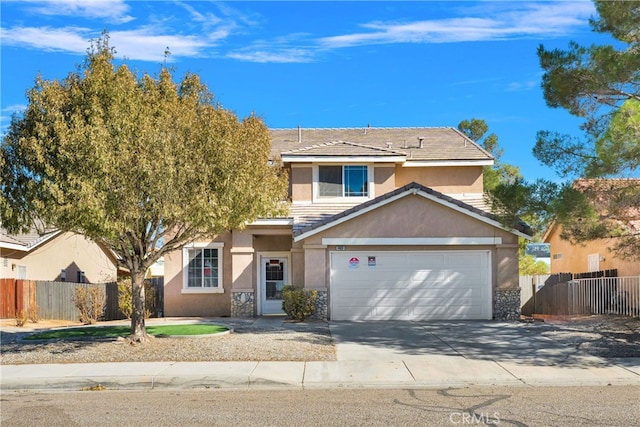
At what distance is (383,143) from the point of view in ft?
85.7

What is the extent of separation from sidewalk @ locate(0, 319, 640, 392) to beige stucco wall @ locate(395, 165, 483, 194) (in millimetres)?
10111

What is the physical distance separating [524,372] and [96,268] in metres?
26.8

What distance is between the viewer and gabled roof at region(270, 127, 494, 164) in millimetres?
23094

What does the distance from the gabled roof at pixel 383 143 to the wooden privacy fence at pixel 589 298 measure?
568 centimetres

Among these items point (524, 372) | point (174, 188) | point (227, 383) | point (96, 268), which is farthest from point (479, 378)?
point (96, 268)

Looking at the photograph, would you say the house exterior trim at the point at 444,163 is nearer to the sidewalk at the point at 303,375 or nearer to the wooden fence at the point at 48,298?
the wooden fence at the point at 48,298

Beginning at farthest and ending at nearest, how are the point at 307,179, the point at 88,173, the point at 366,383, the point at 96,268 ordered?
the point at 96,268 → the point at 307,179 → the point at 88,173 → the point at 366,383

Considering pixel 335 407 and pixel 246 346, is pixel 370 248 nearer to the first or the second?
pixel 246 346

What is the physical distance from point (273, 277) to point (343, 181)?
4.25 m

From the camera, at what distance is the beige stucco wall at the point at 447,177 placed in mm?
24047

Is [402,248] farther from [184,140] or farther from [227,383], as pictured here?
[227,383]

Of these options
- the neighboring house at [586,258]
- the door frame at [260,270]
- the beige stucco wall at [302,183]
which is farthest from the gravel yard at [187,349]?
the neighboring house at [586,258]

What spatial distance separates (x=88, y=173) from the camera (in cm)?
1297

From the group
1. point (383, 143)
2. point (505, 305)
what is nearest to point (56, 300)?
point (383, 143)
